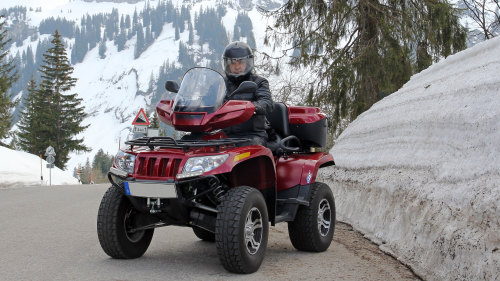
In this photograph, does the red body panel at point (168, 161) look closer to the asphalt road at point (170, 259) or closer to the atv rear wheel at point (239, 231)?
the atv rear wheel at point (239, 231)

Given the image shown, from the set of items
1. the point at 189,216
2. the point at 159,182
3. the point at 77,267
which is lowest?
the point at 77,267

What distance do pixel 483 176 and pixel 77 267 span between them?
12.2 feet

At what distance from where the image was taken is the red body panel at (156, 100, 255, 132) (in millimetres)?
5801

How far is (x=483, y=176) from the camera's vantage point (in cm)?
484

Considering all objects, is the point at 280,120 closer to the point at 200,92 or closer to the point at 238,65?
the point at 238,65

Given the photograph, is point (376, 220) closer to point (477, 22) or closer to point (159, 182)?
point (159, 182)

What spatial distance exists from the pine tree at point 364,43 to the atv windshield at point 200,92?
11.3 metres

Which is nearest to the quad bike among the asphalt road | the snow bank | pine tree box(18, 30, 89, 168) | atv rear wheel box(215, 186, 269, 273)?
atv rear wheel box(215, 186, 269, 273)

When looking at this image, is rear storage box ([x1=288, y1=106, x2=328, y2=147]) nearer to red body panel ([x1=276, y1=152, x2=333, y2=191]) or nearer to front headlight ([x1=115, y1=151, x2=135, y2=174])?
red body panel ([x1=276, y1=152, x2=333, y2=191])

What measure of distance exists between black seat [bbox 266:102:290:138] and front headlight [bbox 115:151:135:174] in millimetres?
2265

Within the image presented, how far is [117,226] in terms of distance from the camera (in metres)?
5.75

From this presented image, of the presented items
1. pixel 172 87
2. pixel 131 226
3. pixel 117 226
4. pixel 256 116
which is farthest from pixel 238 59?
pixel 117 226

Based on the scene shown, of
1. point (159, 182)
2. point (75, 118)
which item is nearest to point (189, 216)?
point (159, 182)

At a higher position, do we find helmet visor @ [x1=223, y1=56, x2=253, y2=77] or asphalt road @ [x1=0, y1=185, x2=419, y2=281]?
helmet visor @ [x1=223, y1=56, x2=253, y2=77]
